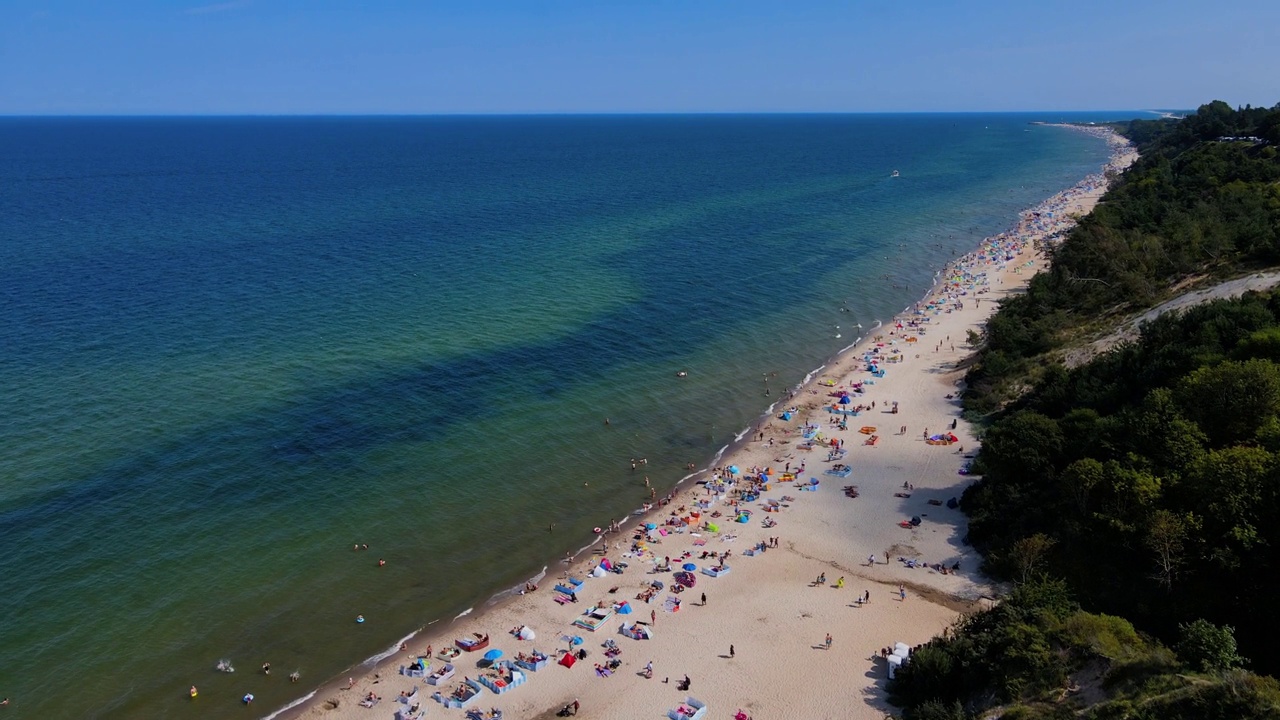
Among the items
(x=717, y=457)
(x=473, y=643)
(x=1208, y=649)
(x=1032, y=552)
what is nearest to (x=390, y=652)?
(x=473, y=643)

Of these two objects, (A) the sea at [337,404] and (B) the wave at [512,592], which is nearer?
(A) the sea at [337,404]

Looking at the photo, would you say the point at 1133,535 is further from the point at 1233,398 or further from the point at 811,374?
the point at 811,374

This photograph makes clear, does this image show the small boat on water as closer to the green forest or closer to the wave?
the wave

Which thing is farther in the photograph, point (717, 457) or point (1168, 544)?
point (717, 457)

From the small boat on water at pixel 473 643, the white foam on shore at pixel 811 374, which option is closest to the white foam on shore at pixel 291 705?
the small boat on water at pixel 473 643

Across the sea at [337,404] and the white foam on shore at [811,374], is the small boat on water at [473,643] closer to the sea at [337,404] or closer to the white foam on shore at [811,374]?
the sea at [337,404]
